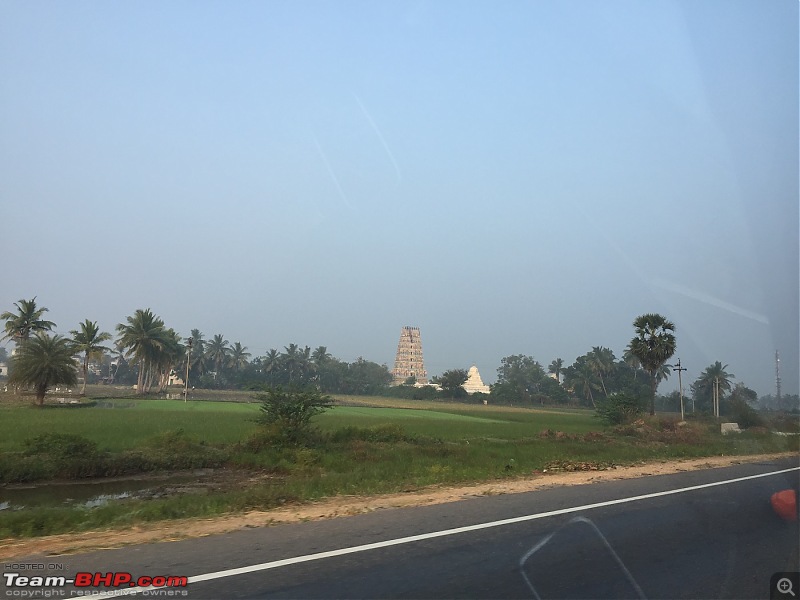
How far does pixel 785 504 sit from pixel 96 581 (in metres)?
12.7

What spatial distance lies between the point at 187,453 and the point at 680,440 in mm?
30192

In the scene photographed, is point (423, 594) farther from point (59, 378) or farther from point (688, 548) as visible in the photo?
point (59, 378)

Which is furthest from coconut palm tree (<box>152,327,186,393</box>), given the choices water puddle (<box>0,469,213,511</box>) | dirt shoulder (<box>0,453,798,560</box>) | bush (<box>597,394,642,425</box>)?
dirt shoulder (<box>0,453,798,560</box>)

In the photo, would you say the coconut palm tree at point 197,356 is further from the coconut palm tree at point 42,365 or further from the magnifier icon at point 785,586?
the magnifier icon at point 785,586

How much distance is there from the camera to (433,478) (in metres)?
16.9

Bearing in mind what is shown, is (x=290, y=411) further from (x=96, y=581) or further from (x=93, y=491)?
(x=96, y=581)

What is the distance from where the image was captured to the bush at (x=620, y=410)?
49.4 m

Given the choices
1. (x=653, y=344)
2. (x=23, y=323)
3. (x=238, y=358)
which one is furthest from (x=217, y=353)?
(x=653, y=344)

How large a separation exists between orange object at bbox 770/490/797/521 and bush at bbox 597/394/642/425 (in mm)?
36470

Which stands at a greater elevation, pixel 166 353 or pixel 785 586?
pixel 166 353

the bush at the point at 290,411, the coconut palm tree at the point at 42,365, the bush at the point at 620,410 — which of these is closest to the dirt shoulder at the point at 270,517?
the bush at the point at 290,411

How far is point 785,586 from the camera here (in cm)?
665

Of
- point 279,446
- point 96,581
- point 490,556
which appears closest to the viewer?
point 96,581

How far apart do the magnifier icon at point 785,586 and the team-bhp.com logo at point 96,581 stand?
6.52 m
